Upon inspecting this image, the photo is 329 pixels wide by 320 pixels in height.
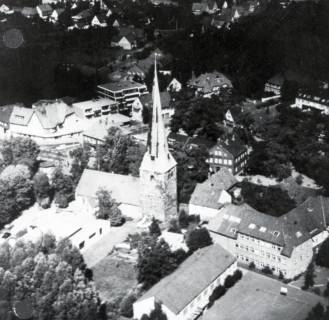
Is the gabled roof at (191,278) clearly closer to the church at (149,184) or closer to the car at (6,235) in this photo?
the church at (149,184)

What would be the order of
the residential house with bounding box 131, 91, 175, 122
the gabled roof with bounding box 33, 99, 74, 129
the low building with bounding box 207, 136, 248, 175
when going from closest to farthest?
1. the low building with bounding box 207, 136, 248, 175
2. the gabled roof with bounding box 33, 99, 74, 129
3. the residential house with bounding box 131, 91, 175, 122

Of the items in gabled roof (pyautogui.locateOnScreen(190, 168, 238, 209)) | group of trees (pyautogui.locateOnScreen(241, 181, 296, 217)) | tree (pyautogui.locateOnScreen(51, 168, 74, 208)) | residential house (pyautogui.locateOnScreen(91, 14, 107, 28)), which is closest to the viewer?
group of trees (pyautogui.locateOnScreen(241, 181, 296, 217))

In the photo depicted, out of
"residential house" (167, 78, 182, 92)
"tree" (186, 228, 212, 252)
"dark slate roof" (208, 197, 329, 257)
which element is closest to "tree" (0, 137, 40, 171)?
"tree" (186, 228, 212, 252)

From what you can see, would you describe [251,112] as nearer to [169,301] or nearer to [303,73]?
[303,73]

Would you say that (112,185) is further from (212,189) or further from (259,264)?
(259,264)

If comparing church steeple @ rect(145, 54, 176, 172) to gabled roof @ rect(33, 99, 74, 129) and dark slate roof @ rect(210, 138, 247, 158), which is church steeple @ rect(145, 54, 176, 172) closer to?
dark slate roof @ rect(210, 138, 247, 158)

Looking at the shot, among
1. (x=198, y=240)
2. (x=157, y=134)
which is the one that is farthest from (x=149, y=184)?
(x=198, y=240)

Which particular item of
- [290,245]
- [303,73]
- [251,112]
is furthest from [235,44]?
[290,245]
